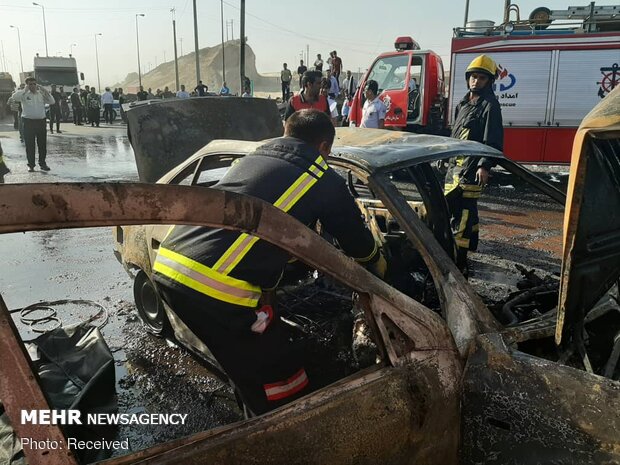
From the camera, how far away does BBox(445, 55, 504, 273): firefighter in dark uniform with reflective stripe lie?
3.87 metres

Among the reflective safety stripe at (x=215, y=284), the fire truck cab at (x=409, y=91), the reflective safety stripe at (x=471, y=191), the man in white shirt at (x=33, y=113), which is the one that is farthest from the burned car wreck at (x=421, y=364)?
the man in white shirt at (x=33, y=113)

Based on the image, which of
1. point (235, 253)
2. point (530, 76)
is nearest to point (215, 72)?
point (530, 76)

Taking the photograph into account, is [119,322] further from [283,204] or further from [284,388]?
[283,204]

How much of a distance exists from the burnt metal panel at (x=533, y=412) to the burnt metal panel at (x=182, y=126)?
3.94 metres

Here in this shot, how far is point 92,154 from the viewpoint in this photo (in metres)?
13.1

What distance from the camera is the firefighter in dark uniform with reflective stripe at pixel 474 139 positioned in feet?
12.7

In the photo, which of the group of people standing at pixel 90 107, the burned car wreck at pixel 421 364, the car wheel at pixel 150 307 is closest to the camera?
the burned car wreck at pixel 421 364

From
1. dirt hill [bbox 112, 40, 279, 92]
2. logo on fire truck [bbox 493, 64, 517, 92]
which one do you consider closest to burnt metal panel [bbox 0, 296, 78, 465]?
logo on fire truck [bbox 493, 64, 517, 92]

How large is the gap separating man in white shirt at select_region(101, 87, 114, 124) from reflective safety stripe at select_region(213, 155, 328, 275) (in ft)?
79.4

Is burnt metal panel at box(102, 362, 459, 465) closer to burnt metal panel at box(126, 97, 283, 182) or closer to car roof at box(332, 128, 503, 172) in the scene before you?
car roof at box(332, 128, 503, 172)

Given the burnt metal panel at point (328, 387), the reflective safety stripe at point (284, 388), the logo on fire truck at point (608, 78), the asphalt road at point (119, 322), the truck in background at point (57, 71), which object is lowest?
the asphalt road at point (119, 322)

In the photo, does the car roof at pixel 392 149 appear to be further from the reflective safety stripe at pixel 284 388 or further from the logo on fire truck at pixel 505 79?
the logo on fire truck at pixel 505 79

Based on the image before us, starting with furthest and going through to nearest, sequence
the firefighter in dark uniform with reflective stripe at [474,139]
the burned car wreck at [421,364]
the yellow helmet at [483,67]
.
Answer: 1. the yellow helmet at [483,67]
2. the firefighter in dark uniform with reflective stripe at [474,139]
3. the burned car wreck at [421,364]

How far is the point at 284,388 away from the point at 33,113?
31.2 ft
